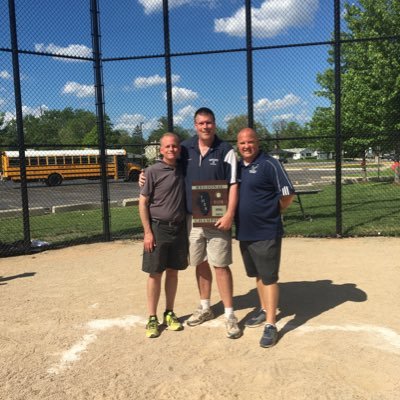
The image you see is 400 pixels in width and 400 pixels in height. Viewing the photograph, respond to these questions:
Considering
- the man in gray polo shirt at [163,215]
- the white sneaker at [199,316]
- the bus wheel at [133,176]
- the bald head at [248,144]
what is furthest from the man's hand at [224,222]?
the bus wheel at [133,176]

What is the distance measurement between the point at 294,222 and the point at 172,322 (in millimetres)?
6418

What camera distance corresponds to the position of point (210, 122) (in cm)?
394

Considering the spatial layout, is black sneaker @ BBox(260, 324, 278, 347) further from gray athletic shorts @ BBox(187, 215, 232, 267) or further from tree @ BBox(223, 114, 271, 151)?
tree @ BBox(223, 114, 271, 151)

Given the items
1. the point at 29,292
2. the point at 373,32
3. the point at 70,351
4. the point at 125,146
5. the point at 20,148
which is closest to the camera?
the point at 70,351

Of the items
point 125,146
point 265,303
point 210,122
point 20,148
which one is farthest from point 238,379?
point 125,146

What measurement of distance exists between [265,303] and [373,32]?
18100 mm

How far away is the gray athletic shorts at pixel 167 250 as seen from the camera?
13.3 feet

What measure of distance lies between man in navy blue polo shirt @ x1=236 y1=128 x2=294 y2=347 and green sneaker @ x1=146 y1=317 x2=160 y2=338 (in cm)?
94

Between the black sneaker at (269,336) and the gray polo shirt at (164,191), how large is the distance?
1.21 metres

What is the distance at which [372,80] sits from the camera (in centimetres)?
1908

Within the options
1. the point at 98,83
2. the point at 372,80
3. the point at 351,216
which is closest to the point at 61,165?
the point at 372,80

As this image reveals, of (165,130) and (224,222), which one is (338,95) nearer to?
(165,130)

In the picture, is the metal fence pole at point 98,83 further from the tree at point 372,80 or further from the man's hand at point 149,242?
the tree at point 372,80

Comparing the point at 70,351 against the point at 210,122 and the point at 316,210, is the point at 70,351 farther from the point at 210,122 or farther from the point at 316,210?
the point at 316,210
